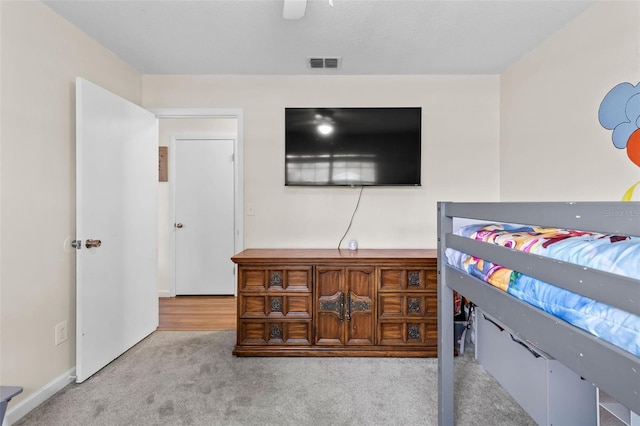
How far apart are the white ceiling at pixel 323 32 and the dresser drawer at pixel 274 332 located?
208cm

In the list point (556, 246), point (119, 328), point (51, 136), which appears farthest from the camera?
point (119, 328)

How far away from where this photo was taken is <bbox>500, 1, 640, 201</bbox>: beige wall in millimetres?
1737

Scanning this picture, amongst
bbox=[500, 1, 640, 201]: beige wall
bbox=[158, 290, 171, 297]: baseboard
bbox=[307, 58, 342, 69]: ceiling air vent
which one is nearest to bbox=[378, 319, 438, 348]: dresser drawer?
bbox=[500, 1, 640, 201]: beige wall

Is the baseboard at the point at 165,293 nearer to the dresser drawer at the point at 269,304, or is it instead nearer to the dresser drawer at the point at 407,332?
the dresser drawer at the point at 269,304

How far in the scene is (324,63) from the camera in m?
2.57

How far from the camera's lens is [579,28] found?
1967 mm

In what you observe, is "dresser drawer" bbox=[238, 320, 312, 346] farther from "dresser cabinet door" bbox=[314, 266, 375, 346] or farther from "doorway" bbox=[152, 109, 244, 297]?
"doorway" bbox=[152, 109, 244, 297]

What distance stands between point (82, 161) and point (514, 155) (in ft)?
10.7

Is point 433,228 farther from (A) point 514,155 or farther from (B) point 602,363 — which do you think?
(B) point 602,363

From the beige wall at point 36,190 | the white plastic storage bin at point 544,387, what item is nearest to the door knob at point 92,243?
the beige wall at point 36,190

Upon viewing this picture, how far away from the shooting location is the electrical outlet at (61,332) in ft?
6.38

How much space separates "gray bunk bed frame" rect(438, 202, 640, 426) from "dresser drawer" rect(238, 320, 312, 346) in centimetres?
139

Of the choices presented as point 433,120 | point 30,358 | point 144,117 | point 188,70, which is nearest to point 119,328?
point 30,358

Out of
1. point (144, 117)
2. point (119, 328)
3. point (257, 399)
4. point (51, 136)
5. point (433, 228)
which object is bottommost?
point (257, 399)
